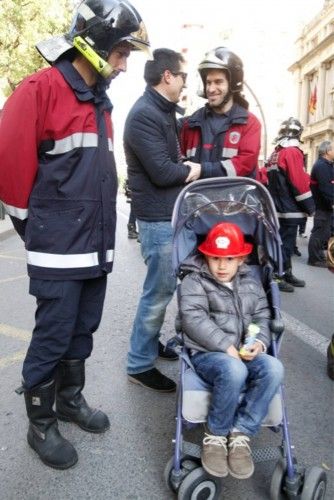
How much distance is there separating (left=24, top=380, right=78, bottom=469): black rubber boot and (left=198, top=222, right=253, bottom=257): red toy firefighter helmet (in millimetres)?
1094

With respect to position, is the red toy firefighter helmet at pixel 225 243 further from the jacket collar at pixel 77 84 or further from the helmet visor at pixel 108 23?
the helmet visor at pixel 108 23

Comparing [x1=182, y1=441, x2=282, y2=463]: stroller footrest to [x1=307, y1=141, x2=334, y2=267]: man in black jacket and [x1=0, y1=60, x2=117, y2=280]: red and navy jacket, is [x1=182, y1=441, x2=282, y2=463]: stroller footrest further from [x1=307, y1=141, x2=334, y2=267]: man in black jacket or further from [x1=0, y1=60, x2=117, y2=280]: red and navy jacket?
[x1=307, y1=141, x2=334, y2=267]: man in black jacket

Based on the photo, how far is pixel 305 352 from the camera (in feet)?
14.1

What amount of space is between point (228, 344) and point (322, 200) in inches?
243

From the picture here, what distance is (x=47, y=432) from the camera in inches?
106

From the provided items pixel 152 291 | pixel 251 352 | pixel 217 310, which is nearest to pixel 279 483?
pixel 251 352

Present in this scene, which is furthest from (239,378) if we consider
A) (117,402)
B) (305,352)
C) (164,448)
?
(305,352)

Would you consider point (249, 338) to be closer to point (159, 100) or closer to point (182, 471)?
point (182, 471)

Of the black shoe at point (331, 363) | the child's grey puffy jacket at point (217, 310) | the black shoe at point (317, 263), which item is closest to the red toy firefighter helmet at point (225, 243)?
the child's grey puffy jacket at point (217, 310)

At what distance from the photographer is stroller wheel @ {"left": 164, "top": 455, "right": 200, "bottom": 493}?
227 cm

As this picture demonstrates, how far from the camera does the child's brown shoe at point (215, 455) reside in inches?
87.0

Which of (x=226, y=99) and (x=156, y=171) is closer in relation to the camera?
(x=156, y=171)

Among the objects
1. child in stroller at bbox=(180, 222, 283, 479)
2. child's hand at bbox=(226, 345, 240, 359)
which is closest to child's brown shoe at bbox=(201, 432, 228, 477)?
child in stroller at bbox=(180, 222, 283, 479)

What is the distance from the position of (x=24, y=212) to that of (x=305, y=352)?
109 inches
